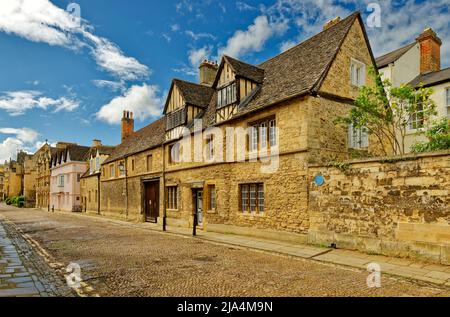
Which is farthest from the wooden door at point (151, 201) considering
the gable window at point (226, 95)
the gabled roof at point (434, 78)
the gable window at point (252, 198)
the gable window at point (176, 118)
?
the gabled roof at point (434, 78)

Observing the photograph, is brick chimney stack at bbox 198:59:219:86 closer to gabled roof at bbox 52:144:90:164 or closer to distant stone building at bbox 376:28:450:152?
distant stone building at bbox 376:28:450:152

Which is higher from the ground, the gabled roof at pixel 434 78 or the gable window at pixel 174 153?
the gabled roof at pixel 434 78

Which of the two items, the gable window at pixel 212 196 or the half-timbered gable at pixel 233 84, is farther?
the gable window at pixel 212 196

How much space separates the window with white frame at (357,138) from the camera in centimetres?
1358

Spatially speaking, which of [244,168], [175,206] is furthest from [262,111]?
[175,206]

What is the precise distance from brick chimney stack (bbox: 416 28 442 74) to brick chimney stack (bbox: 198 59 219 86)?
14.2 meters

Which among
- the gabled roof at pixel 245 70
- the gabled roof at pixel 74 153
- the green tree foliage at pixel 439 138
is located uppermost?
the gabled roof at pixel 245 70

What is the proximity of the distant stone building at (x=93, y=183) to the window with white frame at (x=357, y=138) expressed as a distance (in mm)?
27710

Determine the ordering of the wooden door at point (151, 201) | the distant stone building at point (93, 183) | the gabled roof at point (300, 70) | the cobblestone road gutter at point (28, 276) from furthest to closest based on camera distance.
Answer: the distant stone building at point (93, 183) < the wooden door at point (151, 201) < the gabled roof at point (300, 70) < the cobblestone road gutter at point (28, 276)

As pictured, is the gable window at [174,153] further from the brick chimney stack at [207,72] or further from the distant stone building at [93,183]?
the distant stone building at [93,183]

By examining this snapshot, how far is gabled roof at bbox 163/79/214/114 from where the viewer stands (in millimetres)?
→ 19312

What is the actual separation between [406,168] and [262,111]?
20.9 feet
